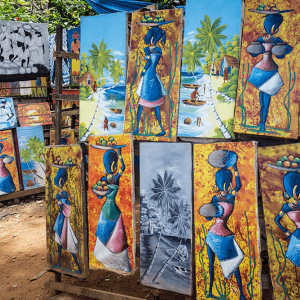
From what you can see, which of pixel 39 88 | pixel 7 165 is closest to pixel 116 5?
pixel 7 165

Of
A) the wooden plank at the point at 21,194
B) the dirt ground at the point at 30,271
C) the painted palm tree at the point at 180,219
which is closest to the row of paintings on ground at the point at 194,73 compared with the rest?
the painted palm tree at the point at 180,219

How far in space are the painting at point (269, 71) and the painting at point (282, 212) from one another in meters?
0.21

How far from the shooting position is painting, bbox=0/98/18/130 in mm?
6246

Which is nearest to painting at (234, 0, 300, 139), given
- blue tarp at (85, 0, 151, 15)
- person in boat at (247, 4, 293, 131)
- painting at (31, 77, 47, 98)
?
person in boat at (247, 4, 293, 131)

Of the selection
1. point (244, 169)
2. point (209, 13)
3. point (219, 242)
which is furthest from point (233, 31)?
point (219, 242)

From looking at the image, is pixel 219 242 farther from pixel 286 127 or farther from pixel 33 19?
pixel 33 19

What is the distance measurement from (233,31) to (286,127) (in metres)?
1.01

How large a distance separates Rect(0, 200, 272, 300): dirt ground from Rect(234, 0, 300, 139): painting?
2.03m

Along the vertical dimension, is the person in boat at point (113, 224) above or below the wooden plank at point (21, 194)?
above

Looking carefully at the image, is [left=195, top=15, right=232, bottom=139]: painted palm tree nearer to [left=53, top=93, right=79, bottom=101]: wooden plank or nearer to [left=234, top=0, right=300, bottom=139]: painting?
[left=234, top=0, right=300, bottom=139]: painting

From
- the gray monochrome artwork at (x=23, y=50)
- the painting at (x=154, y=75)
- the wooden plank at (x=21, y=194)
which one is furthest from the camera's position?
the wooden plank at (x=21, y=194)

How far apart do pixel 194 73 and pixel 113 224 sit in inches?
70.7

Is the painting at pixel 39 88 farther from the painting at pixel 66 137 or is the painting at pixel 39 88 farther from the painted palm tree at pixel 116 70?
the painted palm tree at pixel 116 70

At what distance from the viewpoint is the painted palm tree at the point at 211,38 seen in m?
2.68
